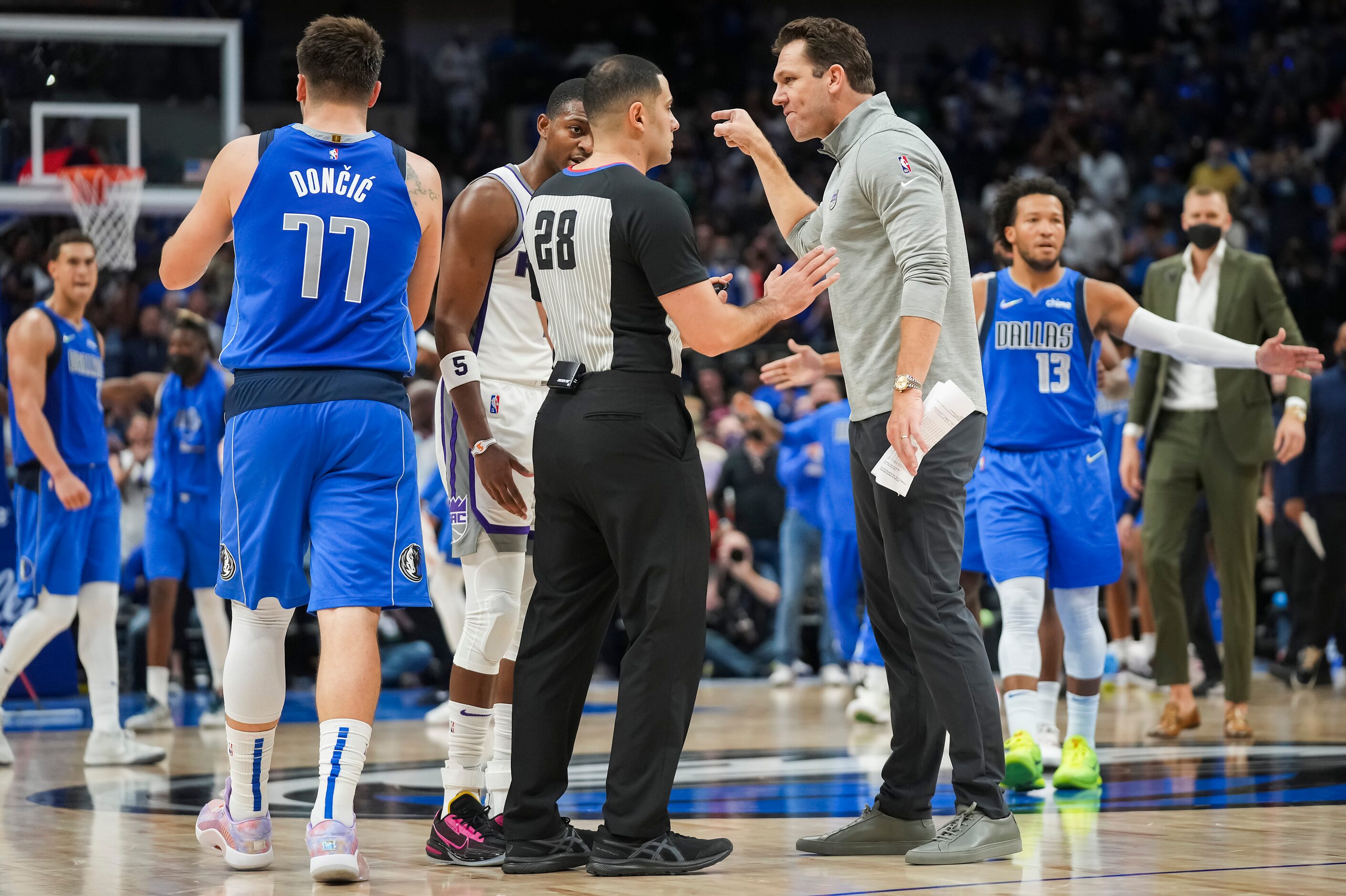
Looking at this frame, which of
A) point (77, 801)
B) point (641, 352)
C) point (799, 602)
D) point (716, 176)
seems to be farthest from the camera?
point (716, 176)

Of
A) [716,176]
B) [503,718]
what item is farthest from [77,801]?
[716,176]

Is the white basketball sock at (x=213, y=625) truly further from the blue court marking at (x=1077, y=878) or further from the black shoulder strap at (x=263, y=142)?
the blue court marking at (x=1077, y=878)

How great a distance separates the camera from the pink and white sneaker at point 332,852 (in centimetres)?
409

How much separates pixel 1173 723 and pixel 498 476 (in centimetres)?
460

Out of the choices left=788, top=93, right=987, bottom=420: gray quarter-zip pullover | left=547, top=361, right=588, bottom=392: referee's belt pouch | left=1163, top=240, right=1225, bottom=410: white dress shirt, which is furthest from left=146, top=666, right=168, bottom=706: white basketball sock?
left=1163, top=240, right=1225, bottom=410: white dress shirt

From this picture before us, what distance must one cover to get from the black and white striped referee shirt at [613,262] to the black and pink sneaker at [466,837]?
1.39 meters

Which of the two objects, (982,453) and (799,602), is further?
(799,602)

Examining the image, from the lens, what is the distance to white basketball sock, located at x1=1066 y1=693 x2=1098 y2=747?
621 cm

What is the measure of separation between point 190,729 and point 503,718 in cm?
479

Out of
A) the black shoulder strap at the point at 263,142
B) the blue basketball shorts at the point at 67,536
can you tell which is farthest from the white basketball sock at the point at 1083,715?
the blue basketball shorts at the point at 67,536

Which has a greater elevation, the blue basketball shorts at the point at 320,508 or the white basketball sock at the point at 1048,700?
the blue basketball shorts at the point at 320,508

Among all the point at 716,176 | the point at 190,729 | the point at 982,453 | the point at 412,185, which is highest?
the point at 716,176

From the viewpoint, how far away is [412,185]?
4.56 m

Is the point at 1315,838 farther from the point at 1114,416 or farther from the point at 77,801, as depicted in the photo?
the point at 1114,416
